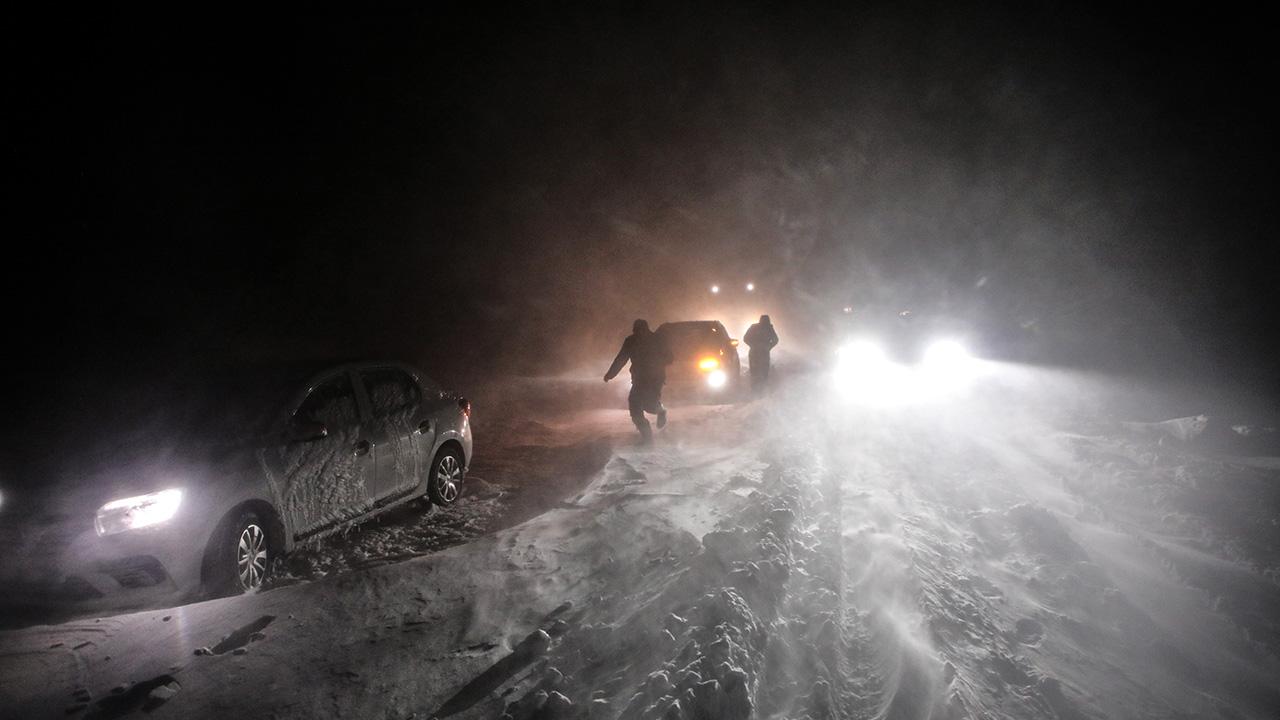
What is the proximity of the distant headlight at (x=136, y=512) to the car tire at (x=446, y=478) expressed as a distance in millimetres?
2411

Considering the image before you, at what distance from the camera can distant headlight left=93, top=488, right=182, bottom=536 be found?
3580 millimetres

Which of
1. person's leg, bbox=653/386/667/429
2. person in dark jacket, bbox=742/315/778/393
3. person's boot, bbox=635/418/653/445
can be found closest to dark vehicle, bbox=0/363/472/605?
person's boot, bbox=635/418/653/445

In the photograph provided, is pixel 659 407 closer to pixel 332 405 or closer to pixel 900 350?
pixel 332 405

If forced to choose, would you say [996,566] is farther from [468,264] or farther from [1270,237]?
[468,264]

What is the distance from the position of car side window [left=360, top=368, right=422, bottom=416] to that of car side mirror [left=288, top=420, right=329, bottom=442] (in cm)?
78

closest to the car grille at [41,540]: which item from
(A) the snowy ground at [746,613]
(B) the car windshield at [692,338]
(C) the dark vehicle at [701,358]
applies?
(A) the snowy ground at [746,613]

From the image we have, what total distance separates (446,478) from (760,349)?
8846 millimetres

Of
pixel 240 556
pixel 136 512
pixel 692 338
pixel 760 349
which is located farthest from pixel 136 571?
pixel 760 349

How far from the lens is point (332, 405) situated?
4961mm

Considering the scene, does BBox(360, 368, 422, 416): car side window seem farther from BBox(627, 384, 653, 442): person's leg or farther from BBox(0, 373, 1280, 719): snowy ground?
BBox(627, 384, 653, 442): person's leg

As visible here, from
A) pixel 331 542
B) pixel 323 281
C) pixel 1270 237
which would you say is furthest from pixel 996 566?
pixel 323 281

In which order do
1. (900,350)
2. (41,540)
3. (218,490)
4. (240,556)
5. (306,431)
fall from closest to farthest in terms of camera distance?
(41,540) → (218,490) → (240,556) → (306,431) → (900,350)

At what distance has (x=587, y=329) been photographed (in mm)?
31766

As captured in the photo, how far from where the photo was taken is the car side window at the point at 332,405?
15.5 feet
